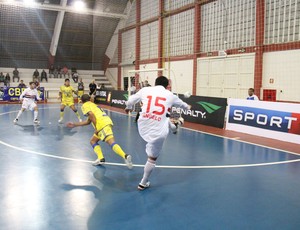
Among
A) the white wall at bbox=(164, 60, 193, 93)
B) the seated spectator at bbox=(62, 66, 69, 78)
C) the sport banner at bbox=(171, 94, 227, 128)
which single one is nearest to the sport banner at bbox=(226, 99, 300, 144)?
the sport banner at bbox=(171, 94, 227, 128)

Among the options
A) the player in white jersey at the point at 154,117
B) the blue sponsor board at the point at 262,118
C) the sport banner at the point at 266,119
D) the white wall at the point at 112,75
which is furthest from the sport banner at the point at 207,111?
the white wall at the point at 112,75

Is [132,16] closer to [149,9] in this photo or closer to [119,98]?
[149,9]

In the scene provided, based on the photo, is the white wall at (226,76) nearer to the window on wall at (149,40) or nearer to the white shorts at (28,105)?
the window on wall at (149,40)

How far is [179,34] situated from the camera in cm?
2364

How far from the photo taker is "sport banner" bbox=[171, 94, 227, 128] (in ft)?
45.6

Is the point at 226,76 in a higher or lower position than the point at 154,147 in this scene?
higher

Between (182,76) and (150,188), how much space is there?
60.0ft

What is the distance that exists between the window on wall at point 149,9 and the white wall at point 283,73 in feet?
39.2

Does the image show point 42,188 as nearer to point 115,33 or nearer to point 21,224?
point 21,224

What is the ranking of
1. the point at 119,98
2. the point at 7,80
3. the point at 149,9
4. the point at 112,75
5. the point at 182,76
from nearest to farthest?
the point at 119,98 < the point at 182,76 < the point at 149,9 < the point at 7,80 < the point at 112,75

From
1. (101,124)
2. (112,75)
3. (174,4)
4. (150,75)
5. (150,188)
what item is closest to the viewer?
Answer: (150,188)

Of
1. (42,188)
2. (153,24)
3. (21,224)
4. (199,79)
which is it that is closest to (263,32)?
(199,79)

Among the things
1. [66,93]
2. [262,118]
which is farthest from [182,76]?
[262,118]

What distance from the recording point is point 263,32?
17.4 m
